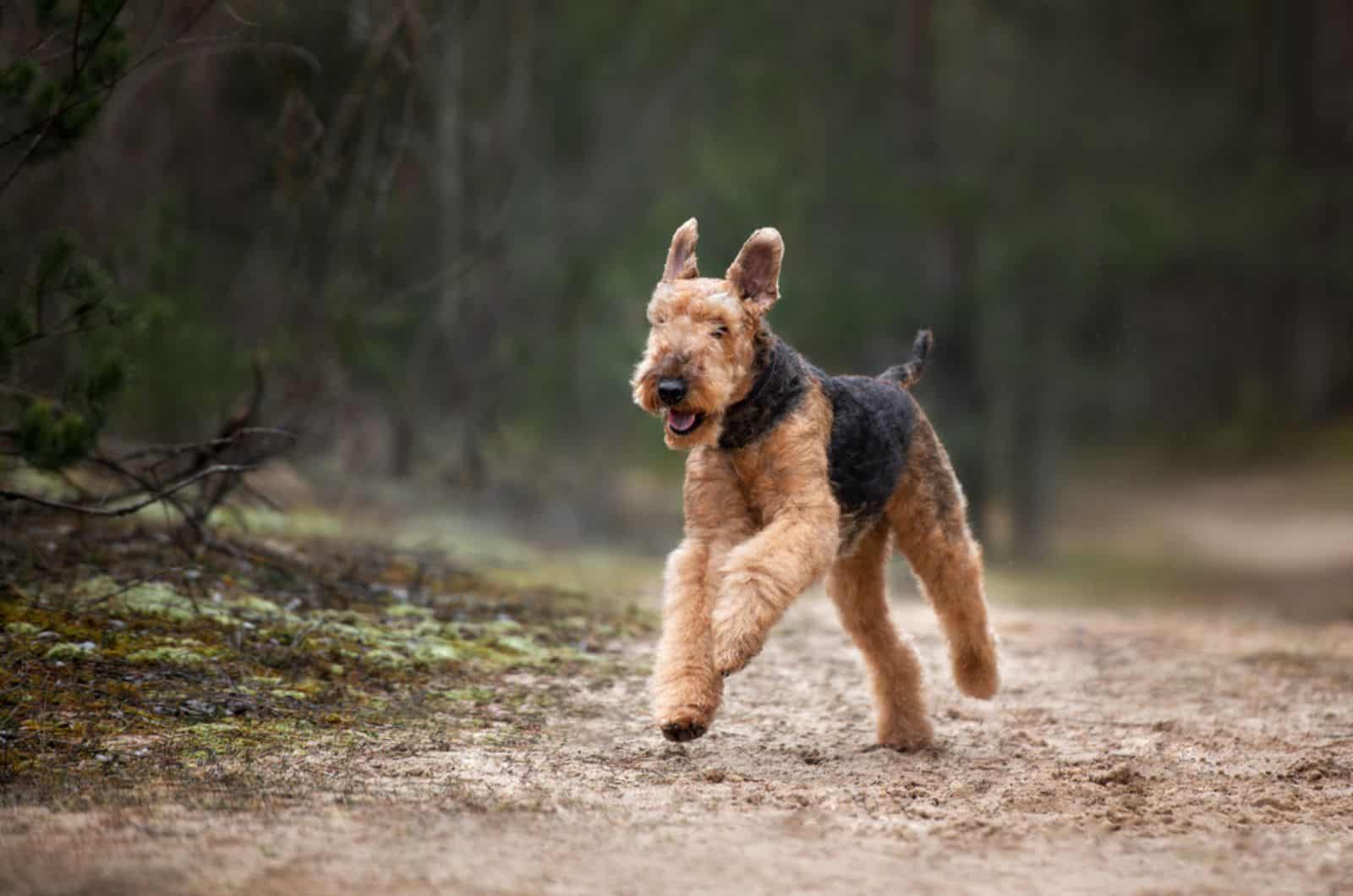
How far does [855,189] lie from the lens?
17.4 metres

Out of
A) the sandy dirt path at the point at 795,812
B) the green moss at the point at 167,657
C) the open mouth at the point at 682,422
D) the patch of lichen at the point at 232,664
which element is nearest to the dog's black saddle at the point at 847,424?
the open mouth at the point at 682,422

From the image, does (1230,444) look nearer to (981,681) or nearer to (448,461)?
(448,461)

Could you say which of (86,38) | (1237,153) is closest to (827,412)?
(86,38)

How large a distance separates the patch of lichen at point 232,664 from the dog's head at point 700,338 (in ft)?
5.51

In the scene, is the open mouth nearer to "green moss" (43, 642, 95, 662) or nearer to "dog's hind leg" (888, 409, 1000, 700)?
"dog's hind leg" (888, 409, 1000, 700)

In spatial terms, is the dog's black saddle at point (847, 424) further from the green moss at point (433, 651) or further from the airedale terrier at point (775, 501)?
the green moss at point (433, 651)

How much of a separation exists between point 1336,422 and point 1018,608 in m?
14.6

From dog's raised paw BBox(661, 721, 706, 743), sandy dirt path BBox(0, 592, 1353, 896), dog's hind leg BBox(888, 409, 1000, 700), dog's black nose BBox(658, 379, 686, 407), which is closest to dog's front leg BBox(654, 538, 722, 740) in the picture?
dog's raised paw BBox(661, 721, 706, 743)

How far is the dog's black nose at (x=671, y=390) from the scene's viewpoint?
4848 millimetres

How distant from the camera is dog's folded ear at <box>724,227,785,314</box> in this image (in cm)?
536

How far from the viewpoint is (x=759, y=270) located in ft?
17.7

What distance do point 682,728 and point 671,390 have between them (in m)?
1.19

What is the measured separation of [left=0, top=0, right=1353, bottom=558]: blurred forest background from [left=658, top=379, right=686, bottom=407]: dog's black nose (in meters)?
6.80

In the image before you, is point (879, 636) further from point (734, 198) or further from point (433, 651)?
point (734, 198)
